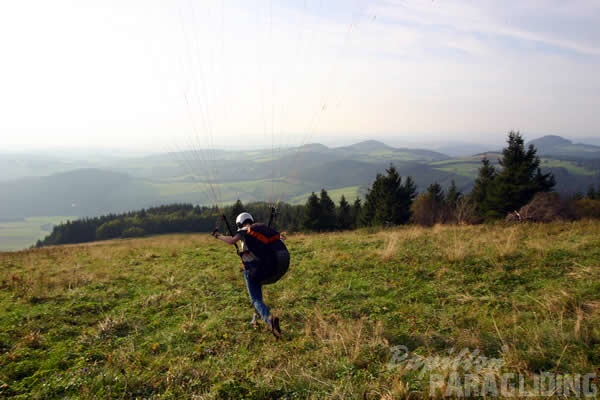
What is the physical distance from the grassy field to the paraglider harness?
3.71 ft

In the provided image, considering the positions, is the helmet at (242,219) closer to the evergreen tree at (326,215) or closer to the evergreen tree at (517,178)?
the evergreen tree at (517,178)

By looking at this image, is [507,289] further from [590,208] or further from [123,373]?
[590,208]

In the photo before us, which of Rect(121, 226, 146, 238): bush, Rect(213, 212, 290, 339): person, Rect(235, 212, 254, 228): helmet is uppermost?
Rect(235, 212, 254, 228): helmet

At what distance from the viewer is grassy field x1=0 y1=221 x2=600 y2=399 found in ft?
13.3

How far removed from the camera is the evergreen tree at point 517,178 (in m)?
37.0

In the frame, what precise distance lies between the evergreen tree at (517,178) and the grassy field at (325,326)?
101ft

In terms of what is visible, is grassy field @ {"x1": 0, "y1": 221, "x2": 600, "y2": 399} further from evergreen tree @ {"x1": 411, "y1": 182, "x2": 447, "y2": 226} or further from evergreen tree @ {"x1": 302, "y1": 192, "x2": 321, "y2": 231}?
evergreen tree @ {"x1": 411, "y1": 182, "x2": 447, "y2": 226}

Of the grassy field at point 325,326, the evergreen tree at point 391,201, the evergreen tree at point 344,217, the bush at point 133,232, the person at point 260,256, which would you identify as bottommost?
the bush at point 133,232

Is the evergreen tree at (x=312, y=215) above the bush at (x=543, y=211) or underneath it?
underneath

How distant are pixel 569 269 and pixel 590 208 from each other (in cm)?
4993

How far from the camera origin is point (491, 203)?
4122 centimetres

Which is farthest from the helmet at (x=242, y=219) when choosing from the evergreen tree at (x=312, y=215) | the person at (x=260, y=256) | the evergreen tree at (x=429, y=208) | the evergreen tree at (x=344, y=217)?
the evergreen tree at (x=344, y=217)

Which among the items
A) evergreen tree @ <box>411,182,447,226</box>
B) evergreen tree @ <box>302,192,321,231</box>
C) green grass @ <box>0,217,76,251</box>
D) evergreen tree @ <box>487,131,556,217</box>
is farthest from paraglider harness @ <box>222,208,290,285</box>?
green grass @ <box>0,217,76,251</box>

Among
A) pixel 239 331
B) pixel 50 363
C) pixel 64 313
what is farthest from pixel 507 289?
pixel 64 313
